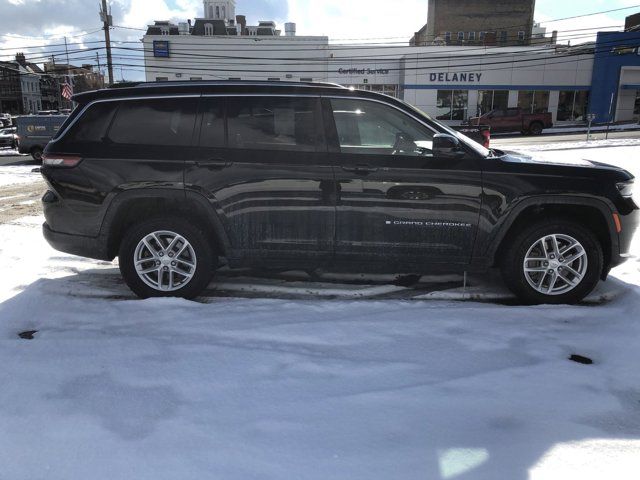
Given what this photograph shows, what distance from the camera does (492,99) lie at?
39125 millimetres

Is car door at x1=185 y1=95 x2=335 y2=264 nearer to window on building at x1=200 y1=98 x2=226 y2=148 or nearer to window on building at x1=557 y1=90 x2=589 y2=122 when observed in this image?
window on building at x1=200 y1=98 x2=226 y2=148

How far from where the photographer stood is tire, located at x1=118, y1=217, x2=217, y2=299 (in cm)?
426

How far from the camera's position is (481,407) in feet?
9.19

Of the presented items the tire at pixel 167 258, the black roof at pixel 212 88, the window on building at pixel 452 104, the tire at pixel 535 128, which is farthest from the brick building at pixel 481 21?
the tire at pixel 167 258

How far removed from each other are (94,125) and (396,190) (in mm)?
2648

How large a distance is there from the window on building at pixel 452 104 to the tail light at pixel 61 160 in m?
37.4

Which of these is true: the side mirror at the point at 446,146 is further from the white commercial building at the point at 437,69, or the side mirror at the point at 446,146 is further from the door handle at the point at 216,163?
the white commercial building at the point at 437,69

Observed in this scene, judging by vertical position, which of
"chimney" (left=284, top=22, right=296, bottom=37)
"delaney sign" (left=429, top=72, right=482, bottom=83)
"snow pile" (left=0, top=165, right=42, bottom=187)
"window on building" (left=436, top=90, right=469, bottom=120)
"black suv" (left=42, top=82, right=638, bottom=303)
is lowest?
"snow pile" (left=0, top=165, right=42, bottom=187)

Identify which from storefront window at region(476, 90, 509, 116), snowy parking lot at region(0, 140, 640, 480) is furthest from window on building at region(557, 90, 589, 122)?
snowy parking lot at region(0, 140, 640, 480)

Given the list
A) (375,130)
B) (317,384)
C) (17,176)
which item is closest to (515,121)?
(17,176)

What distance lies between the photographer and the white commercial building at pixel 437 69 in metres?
38.3

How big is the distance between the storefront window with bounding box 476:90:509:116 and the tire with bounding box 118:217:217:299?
38.4 meters

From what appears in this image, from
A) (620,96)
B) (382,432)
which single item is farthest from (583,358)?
(620,96)

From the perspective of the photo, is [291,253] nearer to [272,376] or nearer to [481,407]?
[272,376]
